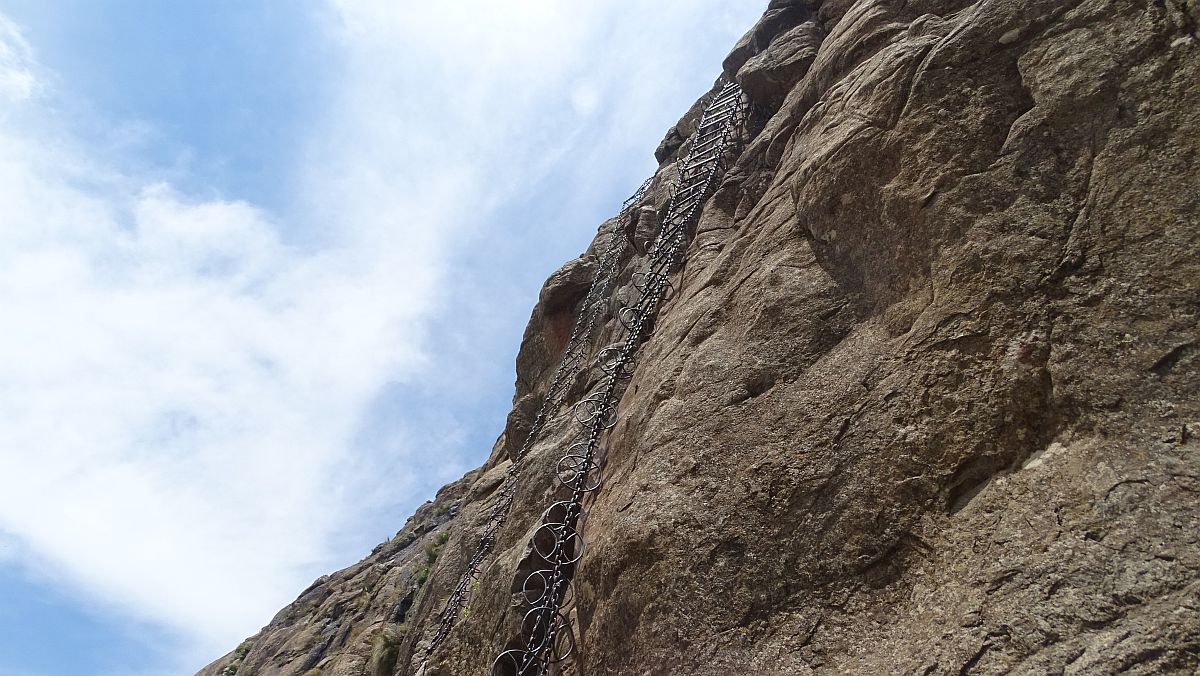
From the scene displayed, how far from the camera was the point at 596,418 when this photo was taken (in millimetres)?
10781

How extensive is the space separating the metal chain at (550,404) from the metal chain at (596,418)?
2.23 meters

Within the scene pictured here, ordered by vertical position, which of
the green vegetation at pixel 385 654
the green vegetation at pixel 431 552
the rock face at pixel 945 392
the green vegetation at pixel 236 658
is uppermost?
the green vegetation at pixel 236 658

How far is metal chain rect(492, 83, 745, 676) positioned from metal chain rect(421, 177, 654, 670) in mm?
2228

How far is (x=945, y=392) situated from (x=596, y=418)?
19.1ft

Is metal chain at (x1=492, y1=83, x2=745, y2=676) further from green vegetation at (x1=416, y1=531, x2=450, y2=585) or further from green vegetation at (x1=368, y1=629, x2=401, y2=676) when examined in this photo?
green vegetation at (x1=416, y1=531, x2=450, y2=585)

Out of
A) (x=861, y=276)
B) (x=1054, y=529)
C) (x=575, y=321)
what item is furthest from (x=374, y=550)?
(x=1054, y=529)

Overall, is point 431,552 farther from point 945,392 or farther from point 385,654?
point 945,392

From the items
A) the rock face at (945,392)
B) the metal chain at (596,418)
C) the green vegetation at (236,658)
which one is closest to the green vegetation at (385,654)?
the metal chain at (596,418)

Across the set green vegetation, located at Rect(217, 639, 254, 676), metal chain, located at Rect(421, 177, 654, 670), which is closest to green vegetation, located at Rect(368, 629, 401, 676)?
metal chain, located at Rect(421, 177, 654, 670)

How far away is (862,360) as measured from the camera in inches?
255

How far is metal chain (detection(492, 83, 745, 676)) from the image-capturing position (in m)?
8.55

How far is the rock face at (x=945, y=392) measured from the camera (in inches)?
171

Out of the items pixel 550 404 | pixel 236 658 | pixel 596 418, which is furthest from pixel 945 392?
pixel 236 658

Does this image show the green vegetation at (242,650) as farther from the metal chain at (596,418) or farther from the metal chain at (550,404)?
the metal chain at (596,418)
